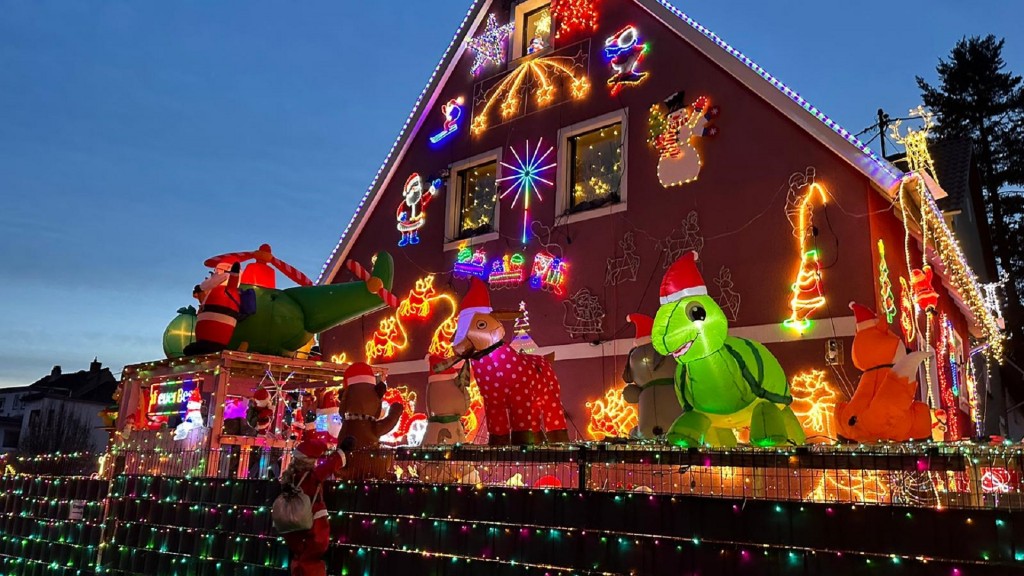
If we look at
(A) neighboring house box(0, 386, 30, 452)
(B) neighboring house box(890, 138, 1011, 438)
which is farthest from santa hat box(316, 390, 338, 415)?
(A) neighboring house box(0, 386, 30, 452)

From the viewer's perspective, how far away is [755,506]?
16.0ft

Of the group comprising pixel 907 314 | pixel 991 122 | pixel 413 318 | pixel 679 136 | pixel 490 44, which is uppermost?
pixel 991 122

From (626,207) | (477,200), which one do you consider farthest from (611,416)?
(477,200)

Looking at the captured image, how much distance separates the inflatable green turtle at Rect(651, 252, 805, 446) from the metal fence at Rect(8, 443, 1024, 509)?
0.53m

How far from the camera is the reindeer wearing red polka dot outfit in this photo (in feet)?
24.8

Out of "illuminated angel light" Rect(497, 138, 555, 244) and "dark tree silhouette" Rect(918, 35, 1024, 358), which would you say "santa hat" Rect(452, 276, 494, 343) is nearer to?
"illuminated angel light" Rect(497, 138, 555, 244)

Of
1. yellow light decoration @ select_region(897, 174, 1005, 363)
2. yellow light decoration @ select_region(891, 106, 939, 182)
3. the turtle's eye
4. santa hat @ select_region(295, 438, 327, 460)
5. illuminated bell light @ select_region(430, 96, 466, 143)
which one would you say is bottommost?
santa hat @ select_region(295, 438, 327, 460)

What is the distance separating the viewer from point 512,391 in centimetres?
755

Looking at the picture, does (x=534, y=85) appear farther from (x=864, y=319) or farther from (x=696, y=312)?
(x=864, y=319)

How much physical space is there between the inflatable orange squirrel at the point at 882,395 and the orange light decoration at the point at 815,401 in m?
1.96

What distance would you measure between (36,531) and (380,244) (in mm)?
7306

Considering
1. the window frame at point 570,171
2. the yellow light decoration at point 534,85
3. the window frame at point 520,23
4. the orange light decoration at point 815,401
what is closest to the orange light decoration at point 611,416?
the orange light decoration at point 815,401

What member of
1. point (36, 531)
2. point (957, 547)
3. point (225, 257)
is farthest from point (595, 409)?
point (36, 531)

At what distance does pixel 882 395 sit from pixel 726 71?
18.5 feet
